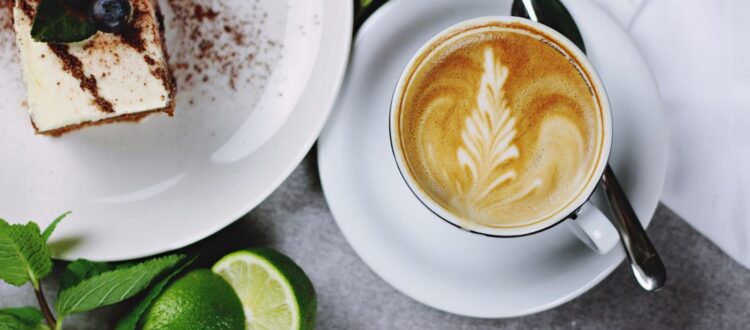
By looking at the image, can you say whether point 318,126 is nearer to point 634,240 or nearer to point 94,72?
point 94,72

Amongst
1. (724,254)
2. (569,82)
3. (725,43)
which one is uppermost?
(569,82)

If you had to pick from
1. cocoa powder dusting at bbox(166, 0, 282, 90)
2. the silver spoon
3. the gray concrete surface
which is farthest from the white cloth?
cocoa powder dusting at bbox(166, 0, 282, 90)

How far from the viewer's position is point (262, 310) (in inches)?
45.4

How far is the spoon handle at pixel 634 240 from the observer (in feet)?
3.47

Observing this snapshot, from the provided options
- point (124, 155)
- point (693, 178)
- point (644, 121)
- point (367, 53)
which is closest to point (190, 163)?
point (124, 155)

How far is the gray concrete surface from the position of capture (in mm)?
1276

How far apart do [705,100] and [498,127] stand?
0.47m

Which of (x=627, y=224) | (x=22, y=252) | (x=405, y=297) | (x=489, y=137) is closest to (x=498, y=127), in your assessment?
(x=489, y=137)

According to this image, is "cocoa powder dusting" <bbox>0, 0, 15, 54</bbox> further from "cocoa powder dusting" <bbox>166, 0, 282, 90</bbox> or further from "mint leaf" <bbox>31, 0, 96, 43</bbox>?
"cocoa powder dusting" <bbox>166, 0, 282, 90</bbox>

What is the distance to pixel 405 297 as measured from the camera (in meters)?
1.28

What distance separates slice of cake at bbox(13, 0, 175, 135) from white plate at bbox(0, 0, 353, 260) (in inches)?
2.6

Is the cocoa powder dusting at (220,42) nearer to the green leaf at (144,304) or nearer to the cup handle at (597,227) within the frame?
the green leaf at (144,304)

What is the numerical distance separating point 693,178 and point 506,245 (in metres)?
0.39

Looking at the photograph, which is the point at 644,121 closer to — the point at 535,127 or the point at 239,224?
the point at 535,127
